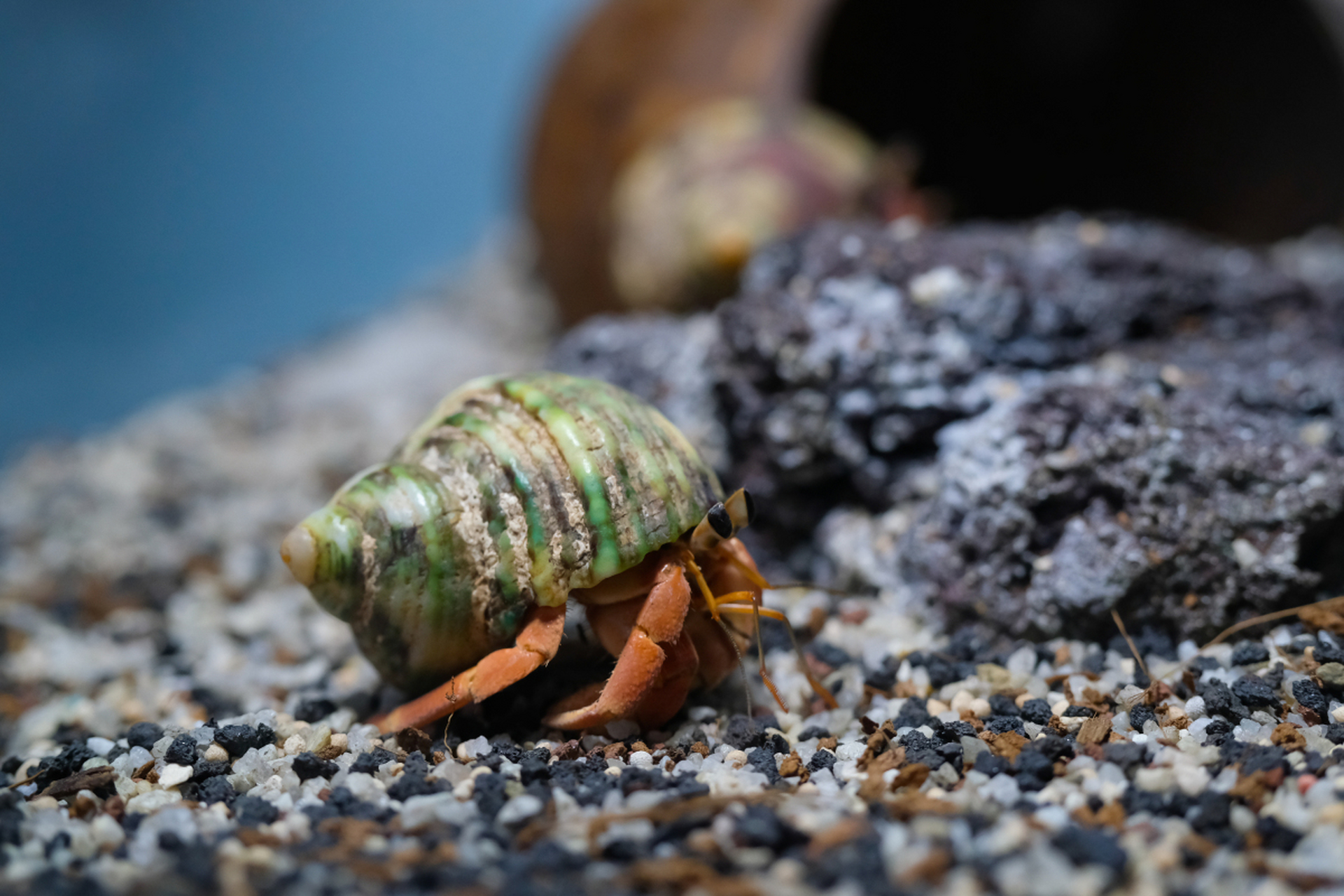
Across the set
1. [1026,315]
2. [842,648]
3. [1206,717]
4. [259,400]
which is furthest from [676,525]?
[259,400]

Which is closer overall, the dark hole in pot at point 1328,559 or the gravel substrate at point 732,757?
the gravel substrate at point 732,757

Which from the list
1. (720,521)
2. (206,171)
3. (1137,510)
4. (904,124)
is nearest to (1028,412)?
(1137,510)

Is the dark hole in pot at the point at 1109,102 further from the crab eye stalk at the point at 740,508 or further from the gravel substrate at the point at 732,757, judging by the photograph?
the crab eye stalk at the point at 740,508

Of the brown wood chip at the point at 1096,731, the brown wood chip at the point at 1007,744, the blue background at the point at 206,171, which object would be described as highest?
the blue background at the point at 206,171

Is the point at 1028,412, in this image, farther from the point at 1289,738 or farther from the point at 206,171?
the point at 206,171

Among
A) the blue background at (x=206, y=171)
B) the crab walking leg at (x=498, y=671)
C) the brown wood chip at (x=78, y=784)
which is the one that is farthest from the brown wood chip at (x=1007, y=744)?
the blue background at (x=206, y=171)
